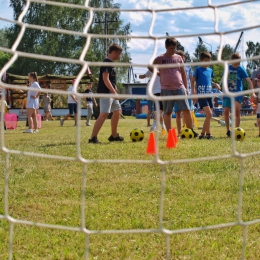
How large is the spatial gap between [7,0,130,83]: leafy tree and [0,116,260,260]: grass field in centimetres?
1885

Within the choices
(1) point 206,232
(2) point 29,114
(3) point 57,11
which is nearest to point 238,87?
(2) point 29,114

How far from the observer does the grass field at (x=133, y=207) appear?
9.93 ft

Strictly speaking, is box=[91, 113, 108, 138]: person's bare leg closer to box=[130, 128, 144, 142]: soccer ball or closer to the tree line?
box=[130, 128, 144, 142]: soccer ball

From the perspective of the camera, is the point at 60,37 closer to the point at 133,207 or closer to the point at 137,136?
the point at 137,136

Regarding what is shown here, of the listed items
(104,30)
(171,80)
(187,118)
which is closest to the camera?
(171,80)

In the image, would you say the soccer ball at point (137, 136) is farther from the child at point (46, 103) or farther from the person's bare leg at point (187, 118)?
the child at point (46, 103)

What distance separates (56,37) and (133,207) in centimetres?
3040

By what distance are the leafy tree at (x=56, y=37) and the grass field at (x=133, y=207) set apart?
61.9 feet

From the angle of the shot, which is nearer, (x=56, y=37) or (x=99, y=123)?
(x=99, y=123)

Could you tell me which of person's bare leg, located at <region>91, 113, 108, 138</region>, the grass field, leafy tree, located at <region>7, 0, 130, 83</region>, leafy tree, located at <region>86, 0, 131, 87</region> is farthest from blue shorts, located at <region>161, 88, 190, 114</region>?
leafy tree, located at <region>86, 0, 131, 87</region>

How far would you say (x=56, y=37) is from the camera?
1308 inches

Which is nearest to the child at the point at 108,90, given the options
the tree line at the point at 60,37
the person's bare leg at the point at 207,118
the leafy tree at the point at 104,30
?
the person's bare leg at the point at 207,118

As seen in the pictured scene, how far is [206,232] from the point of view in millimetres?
3330

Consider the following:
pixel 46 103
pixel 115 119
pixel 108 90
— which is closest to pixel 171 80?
pixel 108 90
